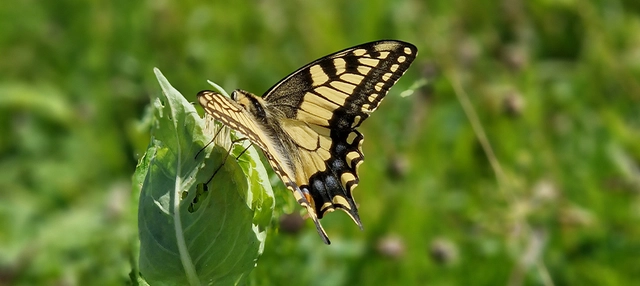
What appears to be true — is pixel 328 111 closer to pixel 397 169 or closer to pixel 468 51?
pixel 397 169

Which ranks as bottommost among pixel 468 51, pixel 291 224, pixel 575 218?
pixel 575 218

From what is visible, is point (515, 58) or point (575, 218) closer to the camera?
point (575, 218)

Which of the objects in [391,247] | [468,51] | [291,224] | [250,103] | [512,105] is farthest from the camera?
[468,51]

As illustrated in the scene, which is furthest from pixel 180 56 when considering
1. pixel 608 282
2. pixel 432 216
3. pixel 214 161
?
pixel 214 161

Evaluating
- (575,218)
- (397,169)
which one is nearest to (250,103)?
(397,169)

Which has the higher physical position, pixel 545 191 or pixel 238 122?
pixel 545 191

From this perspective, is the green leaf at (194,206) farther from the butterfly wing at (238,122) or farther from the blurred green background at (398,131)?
the blurred green background at (398,131)

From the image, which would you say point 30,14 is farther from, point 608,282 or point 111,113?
point 608,282
